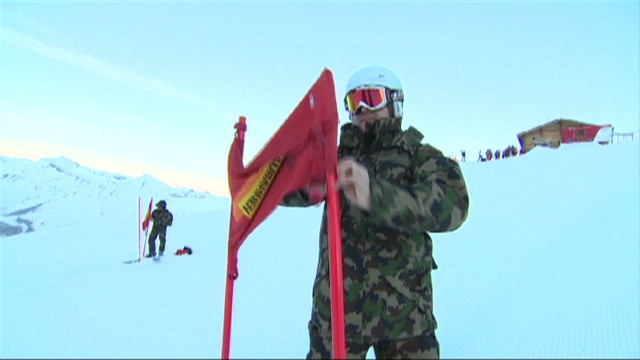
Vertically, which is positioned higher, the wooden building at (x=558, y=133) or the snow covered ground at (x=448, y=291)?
the wooden building at (x=558, y=133)

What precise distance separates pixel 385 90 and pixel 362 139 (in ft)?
0.91

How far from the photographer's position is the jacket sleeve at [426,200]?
147 centimetres

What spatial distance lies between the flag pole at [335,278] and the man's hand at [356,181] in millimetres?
59

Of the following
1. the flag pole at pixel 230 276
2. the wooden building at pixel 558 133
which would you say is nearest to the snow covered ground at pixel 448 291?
the flag pole at pixel 230 276

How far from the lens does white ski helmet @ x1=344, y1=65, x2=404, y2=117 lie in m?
1.96

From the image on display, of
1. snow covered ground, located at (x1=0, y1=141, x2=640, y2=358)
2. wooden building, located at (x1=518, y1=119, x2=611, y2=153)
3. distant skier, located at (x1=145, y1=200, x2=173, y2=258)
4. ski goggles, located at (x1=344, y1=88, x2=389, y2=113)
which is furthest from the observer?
wooden building, located at (x1=518, y1=119, x2=611, y2=153)

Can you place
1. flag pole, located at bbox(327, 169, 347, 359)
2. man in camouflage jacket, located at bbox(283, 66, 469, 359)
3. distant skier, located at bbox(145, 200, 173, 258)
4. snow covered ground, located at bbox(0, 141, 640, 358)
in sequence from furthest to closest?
distant skier, located at bbox(145, 200, 173, 258)
snow covered ground, located at bbox(0, 141, 640, 358)
man in camouflage jacket, located at bbox(283, 66, 469, 359)
flag pole, located at bbox(327, 169, 347, 359)

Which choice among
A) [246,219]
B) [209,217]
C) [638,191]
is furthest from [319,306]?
[209,217]

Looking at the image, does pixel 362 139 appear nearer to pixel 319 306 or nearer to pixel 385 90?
pixel 385 90

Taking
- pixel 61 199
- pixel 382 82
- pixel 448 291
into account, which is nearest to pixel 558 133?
pixel 448 291

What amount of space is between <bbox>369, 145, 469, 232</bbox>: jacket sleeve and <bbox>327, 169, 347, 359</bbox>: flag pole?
15cm

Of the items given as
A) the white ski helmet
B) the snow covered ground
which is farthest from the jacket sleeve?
the snow covered ground

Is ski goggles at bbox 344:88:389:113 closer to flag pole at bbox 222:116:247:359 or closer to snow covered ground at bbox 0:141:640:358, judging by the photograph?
flag pole at bbox 222:116:247:359

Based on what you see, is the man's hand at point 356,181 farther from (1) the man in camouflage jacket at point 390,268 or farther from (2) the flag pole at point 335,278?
(1) the man in camouflage jacket at point 390,268
